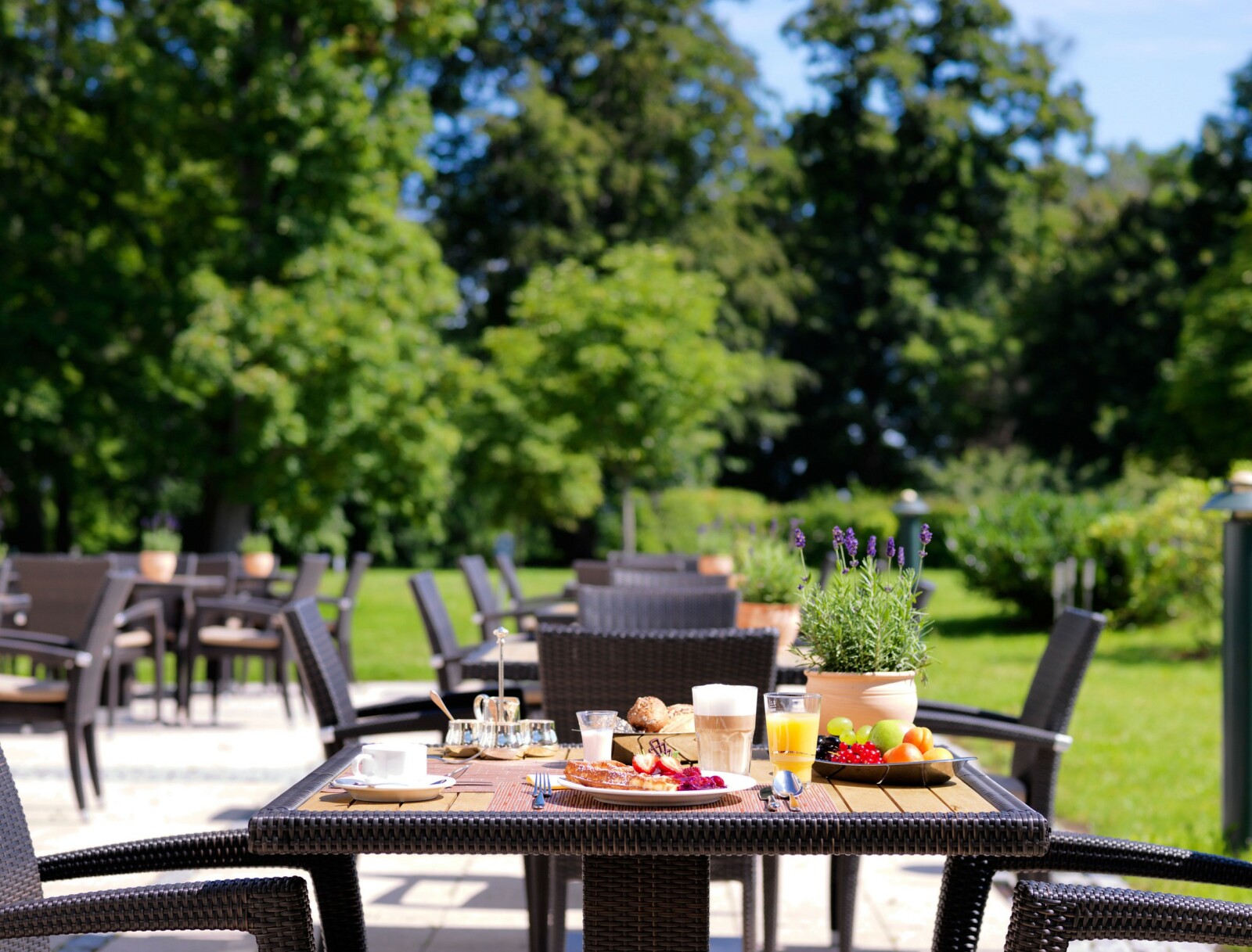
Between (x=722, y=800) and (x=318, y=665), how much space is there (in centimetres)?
182

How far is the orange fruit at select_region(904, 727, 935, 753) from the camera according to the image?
2264 mm

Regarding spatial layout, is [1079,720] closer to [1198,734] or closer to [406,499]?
[1198,734]

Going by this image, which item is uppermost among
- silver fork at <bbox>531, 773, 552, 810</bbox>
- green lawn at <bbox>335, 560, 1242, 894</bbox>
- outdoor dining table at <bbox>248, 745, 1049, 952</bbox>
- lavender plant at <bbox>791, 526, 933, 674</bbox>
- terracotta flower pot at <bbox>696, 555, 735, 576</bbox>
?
lavender plant at <bbox>791, 526, 933, 674</bbox>

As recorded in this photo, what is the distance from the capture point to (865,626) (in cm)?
249

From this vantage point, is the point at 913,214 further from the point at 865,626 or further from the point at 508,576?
the point at 865,626

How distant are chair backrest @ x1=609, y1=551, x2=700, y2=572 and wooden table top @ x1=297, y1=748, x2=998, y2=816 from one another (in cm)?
593

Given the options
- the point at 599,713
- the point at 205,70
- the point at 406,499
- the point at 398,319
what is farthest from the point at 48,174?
the point at 599,713

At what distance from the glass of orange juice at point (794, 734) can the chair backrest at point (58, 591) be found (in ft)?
20.1

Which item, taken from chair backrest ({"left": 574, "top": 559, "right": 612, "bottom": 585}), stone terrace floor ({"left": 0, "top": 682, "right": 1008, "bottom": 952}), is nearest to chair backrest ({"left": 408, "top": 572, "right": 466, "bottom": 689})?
stone terrace floor ({"left": 0, "top": 682, "right": 1008, "bottom": 952})

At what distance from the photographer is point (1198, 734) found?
8.62 metres

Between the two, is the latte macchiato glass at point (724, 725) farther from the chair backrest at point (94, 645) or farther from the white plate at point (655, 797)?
the chair backrest at point (94, 645)

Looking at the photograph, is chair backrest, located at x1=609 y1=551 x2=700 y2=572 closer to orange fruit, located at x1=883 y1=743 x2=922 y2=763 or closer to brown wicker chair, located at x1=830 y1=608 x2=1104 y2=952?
brown wicker chair, located at x1=830 y1=608 x2=1104 y2=952

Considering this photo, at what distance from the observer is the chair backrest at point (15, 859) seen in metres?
2.04

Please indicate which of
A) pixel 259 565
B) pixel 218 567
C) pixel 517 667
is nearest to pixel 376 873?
pixel 517 667
